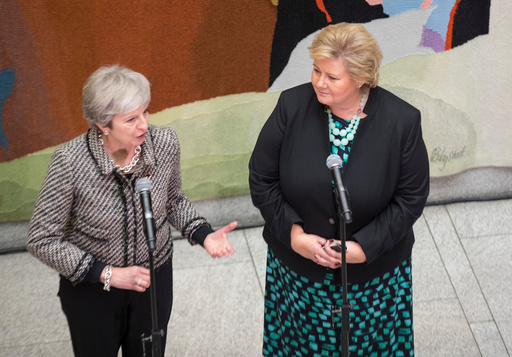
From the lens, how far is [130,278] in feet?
8.22

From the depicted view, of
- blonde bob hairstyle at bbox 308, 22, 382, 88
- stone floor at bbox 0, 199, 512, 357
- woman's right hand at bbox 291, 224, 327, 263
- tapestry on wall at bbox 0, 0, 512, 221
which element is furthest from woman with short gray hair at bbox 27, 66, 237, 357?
tapestry on wall at bbox 0, 0, 512, 221

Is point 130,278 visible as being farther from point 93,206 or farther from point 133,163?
point 133,163

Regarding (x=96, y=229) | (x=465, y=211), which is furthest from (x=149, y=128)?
(x=465, y=211)

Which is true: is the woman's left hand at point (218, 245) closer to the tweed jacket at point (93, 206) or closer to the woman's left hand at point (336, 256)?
the tweed jacket at point (93, 206)

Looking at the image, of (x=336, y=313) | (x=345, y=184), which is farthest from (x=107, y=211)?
(x=336, y=313)

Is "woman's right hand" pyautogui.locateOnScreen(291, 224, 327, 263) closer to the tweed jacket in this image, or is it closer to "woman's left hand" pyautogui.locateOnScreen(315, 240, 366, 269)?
"woman's left hand" pyautogui.locateOnScreen(315, 240, 366, 269)

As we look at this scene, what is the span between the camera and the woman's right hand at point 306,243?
8.74 feet

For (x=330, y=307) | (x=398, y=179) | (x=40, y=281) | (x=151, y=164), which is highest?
(x=151, y=164)

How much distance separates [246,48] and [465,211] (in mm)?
1707

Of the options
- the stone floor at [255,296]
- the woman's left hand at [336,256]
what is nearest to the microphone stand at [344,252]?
the woman's left hand at [336,256]

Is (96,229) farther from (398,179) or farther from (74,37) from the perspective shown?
(74,37)

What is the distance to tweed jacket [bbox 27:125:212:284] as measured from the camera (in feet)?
8.03

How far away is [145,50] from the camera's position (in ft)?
12.9

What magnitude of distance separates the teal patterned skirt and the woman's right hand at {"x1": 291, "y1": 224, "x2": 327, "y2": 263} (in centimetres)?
15
